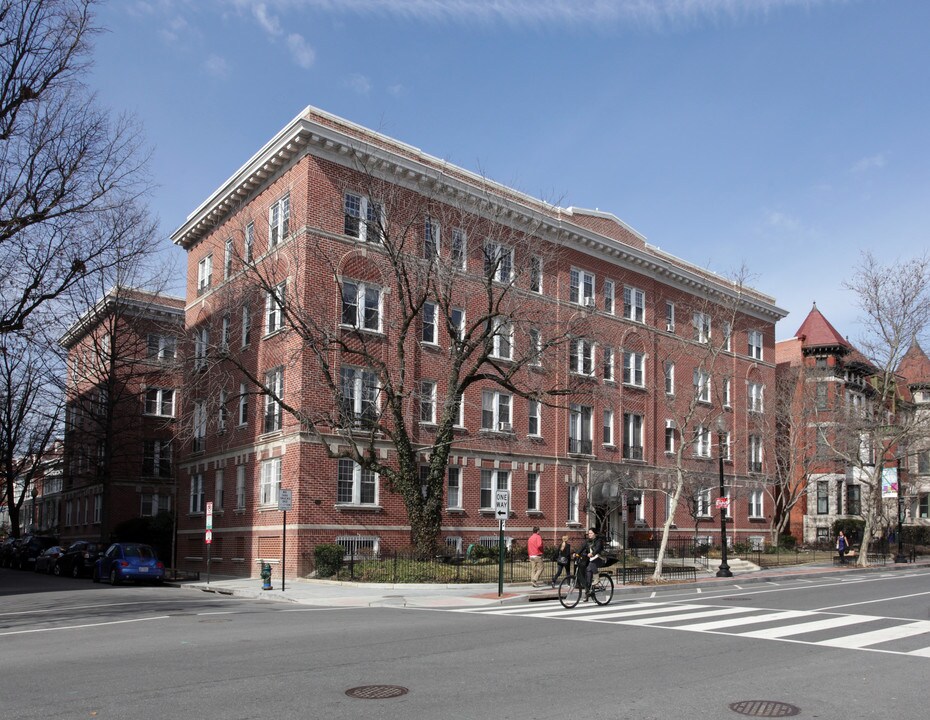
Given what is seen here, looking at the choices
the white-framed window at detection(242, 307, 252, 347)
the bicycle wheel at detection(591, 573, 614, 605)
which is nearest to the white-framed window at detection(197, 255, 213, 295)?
the white-framed window at detection(242, 307, 252, 347)

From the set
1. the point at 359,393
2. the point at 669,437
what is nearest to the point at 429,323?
the point at 359,393

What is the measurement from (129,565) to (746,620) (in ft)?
71.5

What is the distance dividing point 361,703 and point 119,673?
12.1 ft

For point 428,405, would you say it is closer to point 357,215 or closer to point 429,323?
point 429,323

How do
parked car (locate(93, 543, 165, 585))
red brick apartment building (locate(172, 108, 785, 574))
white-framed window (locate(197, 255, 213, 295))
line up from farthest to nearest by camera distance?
white-framed window (locate(197, 255, 213, 295)) < red brick apartment building (locate(172, 108, 785, 574)) < parked car (locate(93, 543, 165, 585))

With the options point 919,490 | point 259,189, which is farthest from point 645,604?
point 919,490

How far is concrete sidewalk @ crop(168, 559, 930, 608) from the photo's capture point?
74.6ft

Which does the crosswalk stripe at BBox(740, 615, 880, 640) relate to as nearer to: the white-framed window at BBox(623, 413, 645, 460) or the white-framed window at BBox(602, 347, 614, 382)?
the white-framed window at BBox(602, 347, 614, 382)

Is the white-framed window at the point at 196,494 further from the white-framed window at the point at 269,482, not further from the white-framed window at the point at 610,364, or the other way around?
the white-framed window at the point at 610,364

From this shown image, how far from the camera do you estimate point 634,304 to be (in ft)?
157

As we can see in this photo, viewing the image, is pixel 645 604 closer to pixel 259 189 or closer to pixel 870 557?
pixel 259 189

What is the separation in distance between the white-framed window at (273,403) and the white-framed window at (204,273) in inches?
347

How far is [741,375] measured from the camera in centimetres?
5472

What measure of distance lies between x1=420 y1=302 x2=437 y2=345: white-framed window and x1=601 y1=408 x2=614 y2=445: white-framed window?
12.6 m
